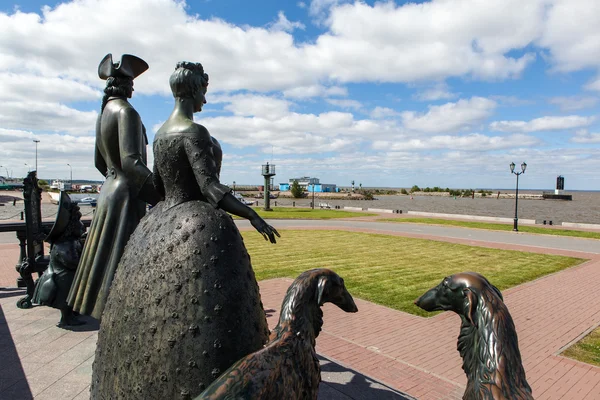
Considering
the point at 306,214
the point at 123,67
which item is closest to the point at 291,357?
the point at 123,67

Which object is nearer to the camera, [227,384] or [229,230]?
[227,384]

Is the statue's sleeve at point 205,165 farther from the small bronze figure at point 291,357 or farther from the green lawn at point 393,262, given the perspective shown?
the green lawn at point 393,262

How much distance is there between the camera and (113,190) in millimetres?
4160

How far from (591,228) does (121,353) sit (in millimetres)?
32667

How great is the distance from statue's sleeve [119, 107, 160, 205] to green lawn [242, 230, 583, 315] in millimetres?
6342

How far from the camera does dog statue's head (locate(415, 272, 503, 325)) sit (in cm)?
220

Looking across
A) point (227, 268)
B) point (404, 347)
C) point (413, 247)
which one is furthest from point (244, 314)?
point (413, 247)

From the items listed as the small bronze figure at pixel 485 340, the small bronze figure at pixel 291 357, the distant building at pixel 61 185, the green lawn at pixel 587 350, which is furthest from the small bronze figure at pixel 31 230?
the green lawn at pixel 587 350

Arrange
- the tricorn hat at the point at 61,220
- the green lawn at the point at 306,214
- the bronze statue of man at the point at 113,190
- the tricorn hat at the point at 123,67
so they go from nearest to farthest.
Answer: the bronze statue of man at the point at 113,190
the tricorn hat at the point at 123,67
the tricorn hat at the point at 61,220
the green lawn at the point at 306,214

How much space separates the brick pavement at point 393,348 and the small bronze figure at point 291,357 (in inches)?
116

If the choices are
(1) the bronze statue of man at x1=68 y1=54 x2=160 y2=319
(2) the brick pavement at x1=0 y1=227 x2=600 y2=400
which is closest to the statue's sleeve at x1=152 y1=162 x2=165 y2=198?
(1) the bronze statue of man at x1=68 y1=54 x2=160 y2=319

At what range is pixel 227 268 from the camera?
7.55 feet

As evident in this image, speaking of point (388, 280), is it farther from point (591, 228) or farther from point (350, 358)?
point (591, 228)

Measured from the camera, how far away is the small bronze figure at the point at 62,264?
5742mm
